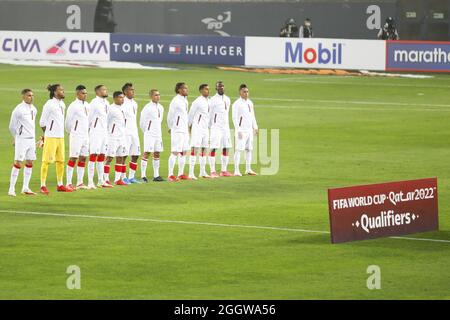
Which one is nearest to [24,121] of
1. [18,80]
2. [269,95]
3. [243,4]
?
[269,95]

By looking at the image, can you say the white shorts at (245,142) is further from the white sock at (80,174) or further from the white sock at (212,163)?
the white sock at (80,174)

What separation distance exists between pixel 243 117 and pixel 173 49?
110 feet

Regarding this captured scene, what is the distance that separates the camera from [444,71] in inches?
2345

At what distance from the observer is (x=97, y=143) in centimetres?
3017

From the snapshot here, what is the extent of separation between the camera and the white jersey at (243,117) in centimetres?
3303

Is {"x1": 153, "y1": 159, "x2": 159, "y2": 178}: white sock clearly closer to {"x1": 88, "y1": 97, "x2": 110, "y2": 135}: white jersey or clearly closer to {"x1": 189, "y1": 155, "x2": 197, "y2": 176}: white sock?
{"x1": 189, "y1": 155, "x2": 197, "y2": 176}: white sock

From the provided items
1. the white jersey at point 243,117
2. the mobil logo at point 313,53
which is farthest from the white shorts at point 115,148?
the mobil logo at point 313,53

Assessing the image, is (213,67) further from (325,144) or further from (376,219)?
(376,219)

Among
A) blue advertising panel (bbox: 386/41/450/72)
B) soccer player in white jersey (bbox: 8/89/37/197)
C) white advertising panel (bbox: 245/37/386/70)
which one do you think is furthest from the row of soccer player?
white advertising panel (bbox: 245/37/386/70)

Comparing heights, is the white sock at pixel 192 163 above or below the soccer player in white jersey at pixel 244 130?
below

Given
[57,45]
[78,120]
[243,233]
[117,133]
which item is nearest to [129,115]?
[117,133]

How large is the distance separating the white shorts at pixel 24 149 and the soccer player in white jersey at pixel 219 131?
5450mm

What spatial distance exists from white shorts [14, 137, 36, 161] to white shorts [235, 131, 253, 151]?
6.03 metres

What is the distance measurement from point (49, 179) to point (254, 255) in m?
11.5
